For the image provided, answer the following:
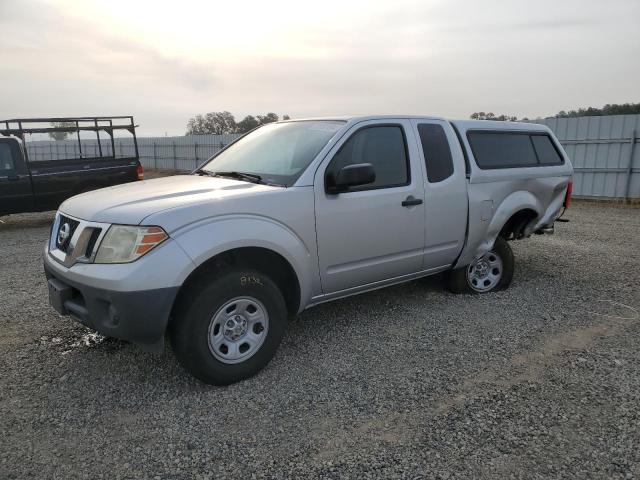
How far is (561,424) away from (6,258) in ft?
24.7

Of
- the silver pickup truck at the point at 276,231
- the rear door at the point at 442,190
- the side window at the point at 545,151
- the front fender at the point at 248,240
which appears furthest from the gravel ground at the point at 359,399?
the side window at the point at 545,151

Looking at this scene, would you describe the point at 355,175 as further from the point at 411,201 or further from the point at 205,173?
the point at 205,173

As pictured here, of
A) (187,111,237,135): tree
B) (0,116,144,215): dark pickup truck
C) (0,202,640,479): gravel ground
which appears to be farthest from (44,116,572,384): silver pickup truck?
(187,111,237,135): tree

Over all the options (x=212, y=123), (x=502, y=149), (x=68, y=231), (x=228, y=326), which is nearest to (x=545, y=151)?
(x=502, y=149)

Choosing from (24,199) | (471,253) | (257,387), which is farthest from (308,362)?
(24,199)

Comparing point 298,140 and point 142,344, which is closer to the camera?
point 142,344

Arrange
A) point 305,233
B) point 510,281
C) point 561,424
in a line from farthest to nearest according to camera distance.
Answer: point 510,281
point 305,233
point 561,424

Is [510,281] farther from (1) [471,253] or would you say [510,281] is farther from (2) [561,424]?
(2) [561,424]

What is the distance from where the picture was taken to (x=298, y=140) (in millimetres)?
4191

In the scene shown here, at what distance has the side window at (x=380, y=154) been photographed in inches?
157

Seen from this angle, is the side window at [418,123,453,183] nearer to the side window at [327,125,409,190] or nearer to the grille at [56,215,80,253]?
the side window at [327,125,409,190]

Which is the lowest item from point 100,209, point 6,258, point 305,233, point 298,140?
point 6,258

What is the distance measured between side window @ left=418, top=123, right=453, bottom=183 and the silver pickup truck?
15mm

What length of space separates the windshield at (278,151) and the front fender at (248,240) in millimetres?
430
